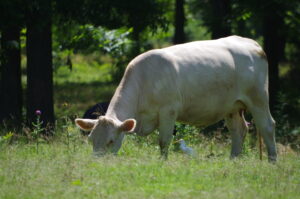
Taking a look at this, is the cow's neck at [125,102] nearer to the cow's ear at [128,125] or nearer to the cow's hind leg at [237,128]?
the cow's ear at [128,125]

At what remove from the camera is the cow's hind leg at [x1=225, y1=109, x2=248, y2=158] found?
1182 centimetres

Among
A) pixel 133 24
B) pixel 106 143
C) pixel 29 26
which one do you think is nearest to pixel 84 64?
pixel 133 24

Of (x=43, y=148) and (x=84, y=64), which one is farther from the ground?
(x=43, y=148)

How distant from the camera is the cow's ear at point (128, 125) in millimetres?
9477

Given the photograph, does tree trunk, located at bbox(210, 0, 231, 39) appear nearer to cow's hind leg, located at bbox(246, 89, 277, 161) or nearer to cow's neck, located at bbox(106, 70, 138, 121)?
cow's hind leg, located at bbox(246, 89, 277, 161)

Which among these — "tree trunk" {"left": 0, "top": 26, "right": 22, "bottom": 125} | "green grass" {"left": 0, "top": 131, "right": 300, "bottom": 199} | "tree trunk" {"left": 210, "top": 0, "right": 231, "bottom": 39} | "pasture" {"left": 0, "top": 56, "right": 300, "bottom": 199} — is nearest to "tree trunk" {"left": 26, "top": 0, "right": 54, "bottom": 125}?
"tree trunk" {"left": 0, "top": 26, "right": 22, "bottom": 125}

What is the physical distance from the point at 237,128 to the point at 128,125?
Answer: 9.96ft

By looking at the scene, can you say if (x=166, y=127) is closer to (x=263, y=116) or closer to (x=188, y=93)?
(x=188, y=93)

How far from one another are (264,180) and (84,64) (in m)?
26.3

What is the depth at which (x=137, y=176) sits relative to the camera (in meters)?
8.29

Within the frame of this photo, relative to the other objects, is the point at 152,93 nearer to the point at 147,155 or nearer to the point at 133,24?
the point at 147,155

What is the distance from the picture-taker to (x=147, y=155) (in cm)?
993

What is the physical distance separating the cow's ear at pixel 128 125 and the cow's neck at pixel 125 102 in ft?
1.50

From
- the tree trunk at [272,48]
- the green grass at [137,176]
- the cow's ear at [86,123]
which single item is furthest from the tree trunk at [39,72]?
the tree trunk at [272,48]
